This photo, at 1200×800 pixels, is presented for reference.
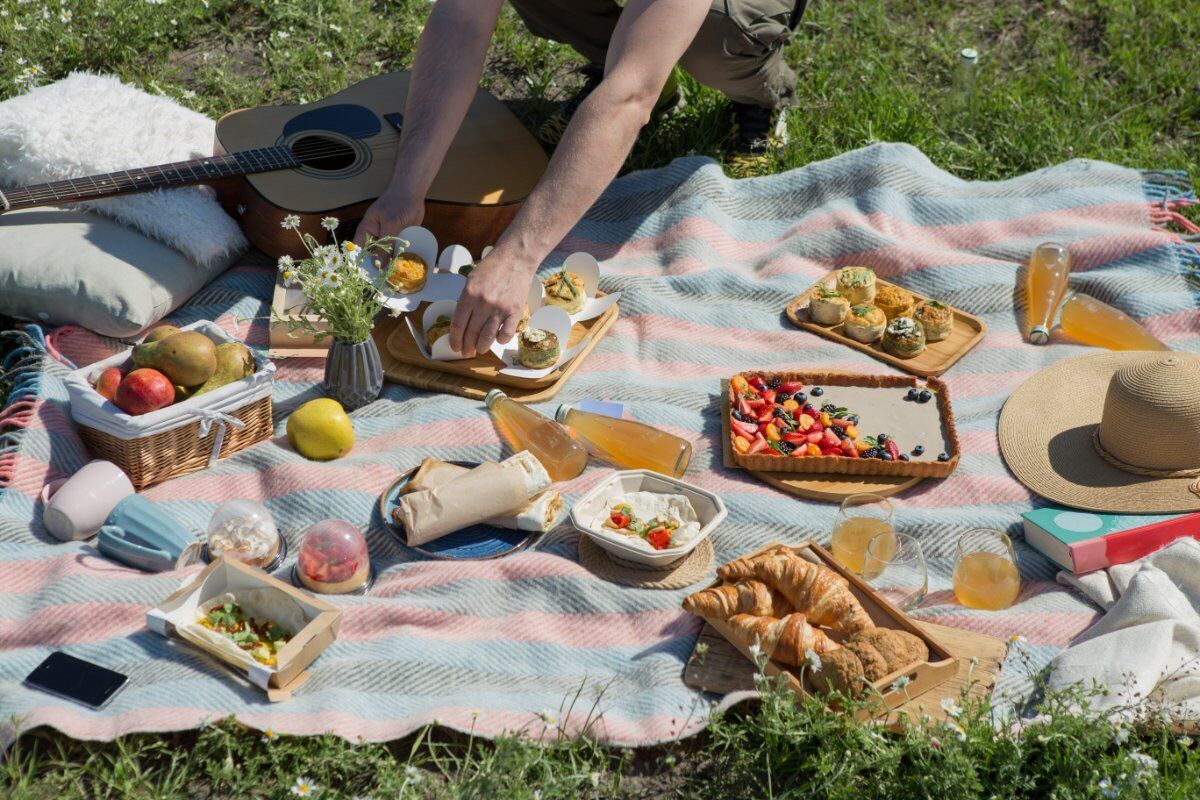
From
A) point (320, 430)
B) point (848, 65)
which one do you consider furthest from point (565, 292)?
point (848, 65)

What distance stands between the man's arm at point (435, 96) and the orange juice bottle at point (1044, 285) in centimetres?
200

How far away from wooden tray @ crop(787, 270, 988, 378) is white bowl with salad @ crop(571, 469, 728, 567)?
3.16 ft

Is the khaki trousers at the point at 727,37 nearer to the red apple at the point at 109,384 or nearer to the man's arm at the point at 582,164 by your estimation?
the man's arm at the point at 582,164

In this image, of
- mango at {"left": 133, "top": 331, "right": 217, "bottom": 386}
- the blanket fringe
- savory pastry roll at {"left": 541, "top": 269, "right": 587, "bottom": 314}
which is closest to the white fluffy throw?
the blanket fringe

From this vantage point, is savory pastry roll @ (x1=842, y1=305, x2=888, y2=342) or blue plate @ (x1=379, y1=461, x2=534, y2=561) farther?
savory pastry roll @ (x1=842, y1=305, x2=888, y2=342)

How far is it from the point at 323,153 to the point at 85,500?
161 cm

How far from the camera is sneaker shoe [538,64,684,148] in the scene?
4.58 m

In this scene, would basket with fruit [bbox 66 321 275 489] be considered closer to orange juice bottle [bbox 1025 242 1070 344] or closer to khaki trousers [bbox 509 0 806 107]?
khaki trousers [bbox 509 0 806 107]

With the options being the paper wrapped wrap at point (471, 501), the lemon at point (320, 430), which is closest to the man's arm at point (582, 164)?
the lemon at point (320, 430)

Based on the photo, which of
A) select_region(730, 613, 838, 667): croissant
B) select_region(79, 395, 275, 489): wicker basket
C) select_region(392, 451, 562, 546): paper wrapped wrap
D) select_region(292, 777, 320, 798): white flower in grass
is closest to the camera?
select_region(292, 777, 320, 798): white flower in grass

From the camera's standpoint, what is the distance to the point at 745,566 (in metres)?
2.59

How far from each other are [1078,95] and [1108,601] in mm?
2941

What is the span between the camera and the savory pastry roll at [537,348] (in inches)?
131

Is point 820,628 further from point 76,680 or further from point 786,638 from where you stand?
point 76,680
